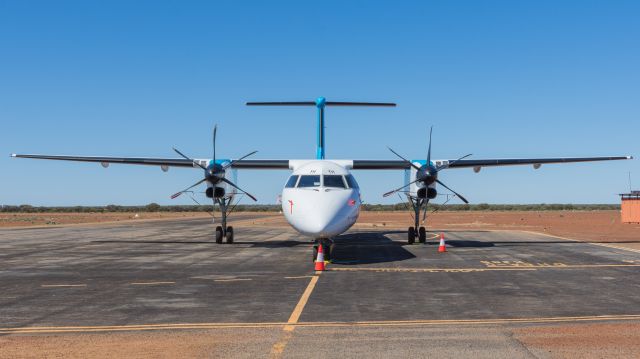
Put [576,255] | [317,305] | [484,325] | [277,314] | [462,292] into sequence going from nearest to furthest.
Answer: [484,325] → [277,314] → [317,305] → [462,292] → [576,255]

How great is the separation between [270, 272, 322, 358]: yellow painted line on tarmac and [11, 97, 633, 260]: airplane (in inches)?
137

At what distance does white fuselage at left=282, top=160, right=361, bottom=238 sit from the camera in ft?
51.3

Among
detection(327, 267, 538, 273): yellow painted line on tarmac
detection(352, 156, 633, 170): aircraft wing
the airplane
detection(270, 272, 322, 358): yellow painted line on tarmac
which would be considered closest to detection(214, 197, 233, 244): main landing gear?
the airplane

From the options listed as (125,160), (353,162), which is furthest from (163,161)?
(353,162)

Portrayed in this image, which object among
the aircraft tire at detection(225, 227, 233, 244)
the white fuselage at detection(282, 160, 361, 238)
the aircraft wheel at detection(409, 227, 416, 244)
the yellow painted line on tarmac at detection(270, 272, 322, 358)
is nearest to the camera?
the yellow painted line on tarmac at detection(270, 272, 322, 358)

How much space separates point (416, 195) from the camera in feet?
79.5

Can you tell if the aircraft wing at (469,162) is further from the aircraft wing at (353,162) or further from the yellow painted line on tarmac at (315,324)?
the yellow painted line on tarmac at (315,324)

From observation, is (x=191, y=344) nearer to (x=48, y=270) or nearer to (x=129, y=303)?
(x=129, y=303)

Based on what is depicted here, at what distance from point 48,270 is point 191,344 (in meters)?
10.4

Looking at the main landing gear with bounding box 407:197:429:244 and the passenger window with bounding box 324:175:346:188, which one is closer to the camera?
the passenger window with bounding box 324:175:346:188

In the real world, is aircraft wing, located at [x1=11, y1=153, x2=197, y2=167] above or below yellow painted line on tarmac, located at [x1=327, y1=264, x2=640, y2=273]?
above

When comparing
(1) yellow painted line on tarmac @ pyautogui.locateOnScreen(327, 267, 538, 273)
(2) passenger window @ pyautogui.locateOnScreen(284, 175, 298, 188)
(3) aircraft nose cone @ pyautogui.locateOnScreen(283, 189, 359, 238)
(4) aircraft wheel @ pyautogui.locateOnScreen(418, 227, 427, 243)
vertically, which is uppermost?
(2) passenger window @ pyautogui.locateOnScreen(284, 175, 298, 188)

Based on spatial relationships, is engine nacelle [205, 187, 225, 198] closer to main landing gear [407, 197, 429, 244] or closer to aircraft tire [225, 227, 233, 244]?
aircraft tire [225, 227, 233, 244]

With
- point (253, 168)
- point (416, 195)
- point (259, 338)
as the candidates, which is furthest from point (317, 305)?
point (253, 168)
